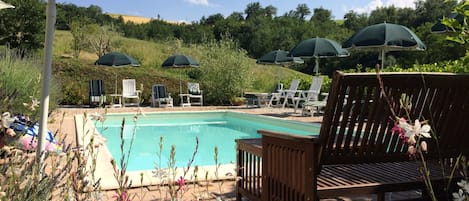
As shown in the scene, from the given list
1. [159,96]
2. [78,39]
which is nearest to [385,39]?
[159,96]

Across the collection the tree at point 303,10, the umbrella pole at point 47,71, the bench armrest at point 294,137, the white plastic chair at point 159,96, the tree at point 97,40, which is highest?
the tree at point 303,10

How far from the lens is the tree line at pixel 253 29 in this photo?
72.3ft

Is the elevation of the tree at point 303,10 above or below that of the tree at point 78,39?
above

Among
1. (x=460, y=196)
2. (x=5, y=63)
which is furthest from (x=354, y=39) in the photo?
(x=460, y=196)

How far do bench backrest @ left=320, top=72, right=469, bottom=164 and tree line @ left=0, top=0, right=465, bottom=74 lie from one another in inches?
791

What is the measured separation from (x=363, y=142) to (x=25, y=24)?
22.2 meters

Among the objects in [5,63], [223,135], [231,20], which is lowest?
[223,135]

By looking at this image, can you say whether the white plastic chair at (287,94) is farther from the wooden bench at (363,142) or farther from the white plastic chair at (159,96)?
the wooden bench at (363,142)

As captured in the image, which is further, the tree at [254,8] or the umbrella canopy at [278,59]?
the tree at [254,8]

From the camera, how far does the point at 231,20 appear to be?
1612 inches

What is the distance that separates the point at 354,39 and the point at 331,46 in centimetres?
309

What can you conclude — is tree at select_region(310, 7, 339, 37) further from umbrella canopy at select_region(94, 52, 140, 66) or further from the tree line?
umbrella canopy at select_region(94, 52, 140, 66)

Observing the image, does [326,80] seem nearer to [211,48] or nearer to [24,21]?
[211,48]

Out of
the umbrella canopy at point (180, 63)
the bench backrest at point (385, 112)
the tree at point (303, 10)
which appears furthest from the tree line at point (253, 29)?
the bench backrest at point (385, 112)
